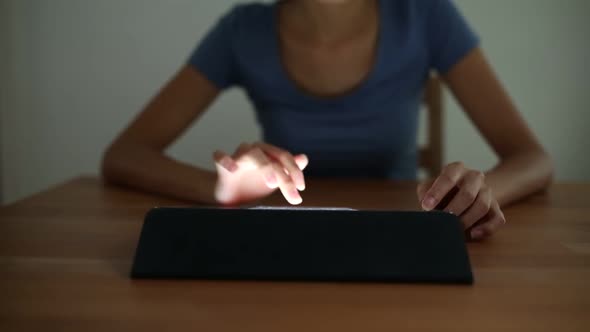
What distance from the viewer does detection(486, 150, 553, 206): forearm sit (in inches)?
30.2

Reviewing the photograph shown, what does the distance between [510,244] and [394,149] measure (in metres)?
0.58

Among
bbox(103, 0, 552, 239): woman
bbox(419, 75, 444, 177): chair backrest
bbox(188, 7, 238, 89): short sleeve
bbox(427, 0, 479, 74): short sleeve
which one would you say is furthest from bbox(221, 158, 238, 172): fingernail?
bbox(419, 75, 444, 177): chair backrest

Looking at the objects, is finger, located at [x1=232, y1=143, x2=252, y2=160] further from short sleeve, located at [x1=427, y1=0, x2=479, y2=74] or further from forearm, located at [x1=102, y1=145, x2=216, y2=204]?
short sleeve, located at [x1=427, y1=0, x2=479, y2=74]

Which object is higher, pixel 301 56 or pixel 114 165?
pixel 301 56

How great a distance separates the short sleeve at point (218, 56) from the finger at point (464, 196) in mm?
646

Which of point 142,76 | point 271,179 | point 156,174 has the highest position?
point 271,179

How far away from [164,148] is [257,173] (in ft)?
1.18

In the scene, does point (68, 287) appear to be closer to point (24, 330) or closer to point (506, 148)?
point (24, 330)

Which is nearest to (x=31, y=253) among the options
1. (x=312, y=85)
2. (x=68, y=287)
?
(x=68, y=287)

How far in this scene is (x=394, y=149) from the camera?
3.75 ft

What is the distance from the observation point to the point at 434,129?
1369 mm

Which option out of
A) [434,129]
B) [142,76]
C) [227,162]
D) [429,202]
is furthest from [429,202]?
[142,76]

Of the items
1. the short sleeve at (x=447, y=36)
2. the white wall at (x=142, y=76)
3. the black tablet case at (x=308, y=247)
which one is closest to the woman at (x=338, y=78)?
the short sleeve at (x=447, y=36)

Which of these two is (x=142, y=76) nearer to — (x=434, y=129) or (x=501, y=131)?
(x=434, y=129)
